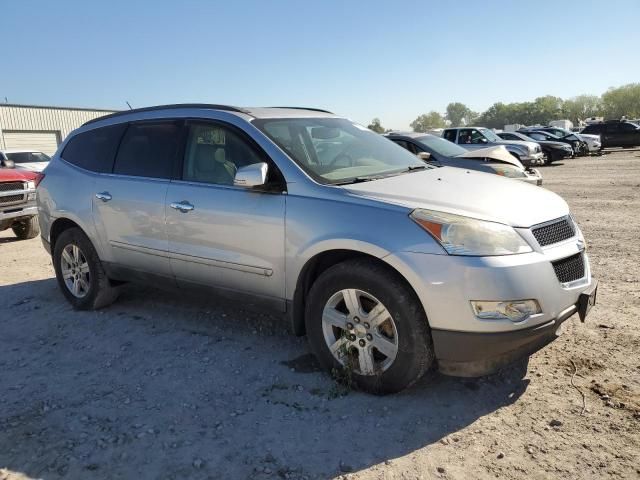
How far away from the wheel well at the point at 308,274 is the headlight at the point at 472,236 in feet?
1.92

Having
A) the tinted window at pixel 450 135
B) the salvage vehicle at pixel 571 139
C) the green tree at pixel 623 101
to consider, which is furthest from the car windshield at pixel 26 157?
the green tree at pixel 623 101

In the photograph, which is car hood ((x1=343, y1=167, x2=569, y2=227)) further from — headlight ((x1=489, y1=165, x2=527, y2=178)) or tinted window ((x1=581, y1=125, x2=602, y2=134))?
tinted window ((x1=581, y1=125, x2=602, y2=134))

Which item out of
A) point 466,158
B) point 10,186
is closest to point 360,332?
point 466,158

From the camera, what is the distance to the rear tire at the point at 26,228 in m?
9.80

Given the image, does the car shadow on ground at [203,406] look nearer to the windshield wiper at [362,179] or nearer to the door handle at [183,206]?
the door handle at [183,206]

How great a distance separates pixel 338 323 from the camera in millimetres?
3385

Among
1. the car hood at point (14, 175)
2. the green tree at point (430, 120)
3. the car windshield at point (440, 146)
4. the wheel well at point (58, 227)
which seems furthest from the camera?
the green tree at point (430, 120)

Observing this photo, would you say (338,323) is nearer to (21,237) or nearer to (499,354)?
(499,354)

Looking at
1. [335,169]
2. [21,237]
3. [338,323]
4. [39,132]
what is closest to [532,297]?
[338,323]

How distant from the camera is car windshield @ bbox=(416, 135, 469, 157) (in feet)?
34.8

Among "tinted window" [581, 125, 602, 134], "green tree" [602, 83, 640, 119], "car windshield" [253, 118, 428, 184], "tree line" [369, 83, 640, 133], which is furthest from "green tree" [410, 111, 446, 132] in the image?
"car windshield" [253, 118, 428, 184]

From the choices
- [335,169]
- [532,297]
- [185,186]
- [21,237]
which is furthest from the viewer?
[21,237]

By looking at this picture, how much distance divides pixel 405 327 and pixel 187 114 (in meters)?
2.59

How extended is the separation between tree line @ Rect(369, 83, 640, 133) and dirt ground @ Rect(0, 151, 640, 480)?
85.9 meters
